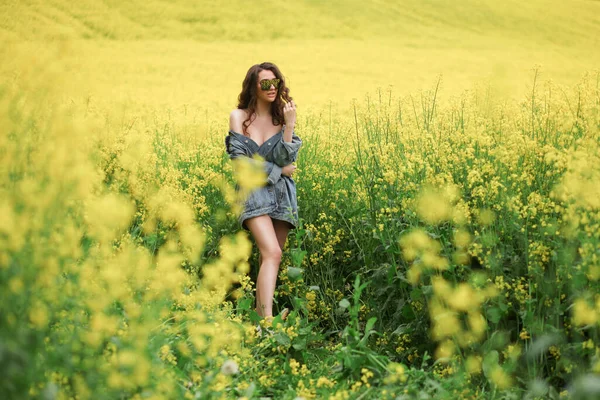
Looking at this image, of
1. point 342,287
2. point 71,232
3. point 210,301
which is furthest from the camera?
point 342,287

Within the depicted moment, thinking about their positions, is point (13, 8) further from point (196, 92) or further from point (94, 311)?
point (94, 311)

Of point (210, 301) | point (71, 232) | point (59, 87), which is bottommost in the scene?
point (210, 301)

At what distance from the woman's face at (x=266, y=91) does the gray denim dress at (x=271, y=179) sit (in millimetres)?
250

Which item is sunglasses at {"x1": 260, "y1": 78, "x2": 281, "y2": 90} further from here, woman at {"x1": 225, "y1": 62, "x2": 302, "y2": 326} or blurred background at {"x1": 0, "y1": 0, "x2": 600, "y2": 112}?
blurred background at {"x1": 0, "y1": 0, "x2": 600, "y2": 112}

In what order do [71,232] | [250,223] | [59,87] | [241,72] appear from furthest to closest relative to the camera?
[241,72]
[250,223]
[59,87]
[71,232]

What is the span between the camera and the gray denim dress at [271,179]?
4.25 meters

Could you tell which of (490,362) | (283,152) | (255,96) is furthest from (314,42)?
(490,362)

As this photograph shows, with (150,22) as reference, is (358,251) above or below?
below

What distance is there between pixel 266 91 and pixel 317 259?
1226 mm

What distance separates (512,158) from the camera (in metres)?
3.75

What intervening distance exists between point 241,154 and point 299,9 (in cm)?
2372

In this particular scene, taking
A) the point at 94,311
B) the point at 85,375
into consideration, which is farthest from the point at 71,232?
the point at 85,375

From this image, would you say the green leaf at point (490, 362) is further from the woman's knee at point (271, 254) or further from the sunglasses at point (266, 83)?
the sunglasses at point (266, 83)

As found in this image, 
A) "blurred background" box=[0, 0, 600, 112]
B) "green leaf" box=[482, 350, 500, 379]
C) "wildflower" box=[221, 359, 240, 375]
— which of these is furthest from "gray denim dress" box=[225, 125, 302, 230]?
"blurred background" box=[0, 0, 600, 112]
